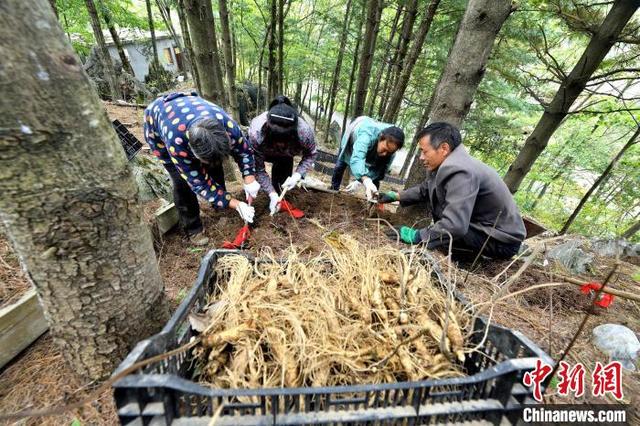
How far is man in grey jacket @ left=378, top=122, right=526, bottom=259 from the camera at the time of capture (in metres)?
2.16

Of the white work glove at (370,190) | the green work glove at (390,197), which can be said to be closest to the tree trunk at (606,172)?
the green work glove at (390,197)

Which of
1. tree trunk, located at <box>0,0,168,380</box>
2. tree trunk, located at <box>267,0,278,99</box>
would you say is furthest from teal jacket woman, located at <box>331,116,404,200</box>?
tree trunk, located at <box>267,0,278,99</box>

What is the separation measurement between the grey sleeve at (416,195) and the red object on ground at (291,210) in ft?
3.73

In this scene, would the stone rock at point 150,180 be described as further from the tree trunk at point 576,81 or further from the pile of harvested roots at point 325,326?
the tree trunk at point 576,81

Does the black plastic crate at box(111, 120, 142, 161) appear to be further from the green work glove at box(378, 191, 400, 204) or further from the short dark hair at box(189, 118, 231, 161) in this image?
the green work glove at box(378, 191, 400, 204)

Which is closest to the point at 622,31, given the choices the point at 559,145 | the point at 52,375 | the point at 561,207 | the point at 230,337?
the point at 230,337

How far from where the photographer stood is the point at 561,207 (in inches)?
572

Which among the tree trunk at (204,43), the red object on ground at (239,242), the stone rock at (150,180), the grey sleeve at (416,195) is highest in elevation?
the tree trunk at (204,43)

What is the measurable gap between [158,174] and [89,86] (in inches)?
128

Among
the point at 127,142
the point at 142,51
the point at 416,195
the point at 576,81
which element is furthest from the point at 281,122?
the point at 142,51

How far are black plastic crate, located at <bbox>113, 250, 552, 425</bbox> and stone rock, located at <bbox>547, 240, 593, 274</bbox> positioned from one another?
255 cm

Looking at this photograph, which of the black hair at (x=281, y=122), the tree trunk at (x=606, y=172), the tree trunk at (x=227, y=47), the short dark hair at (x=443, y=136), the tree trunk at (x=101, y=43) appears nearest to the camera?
the short dark hair at (x=443, y=136)

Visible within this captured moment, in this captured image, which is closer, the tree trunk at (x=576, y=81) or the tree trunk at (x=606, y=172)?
the tree trunk at (x=576, y=81)

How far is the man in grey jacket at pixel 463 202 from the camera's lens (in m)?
2.16
